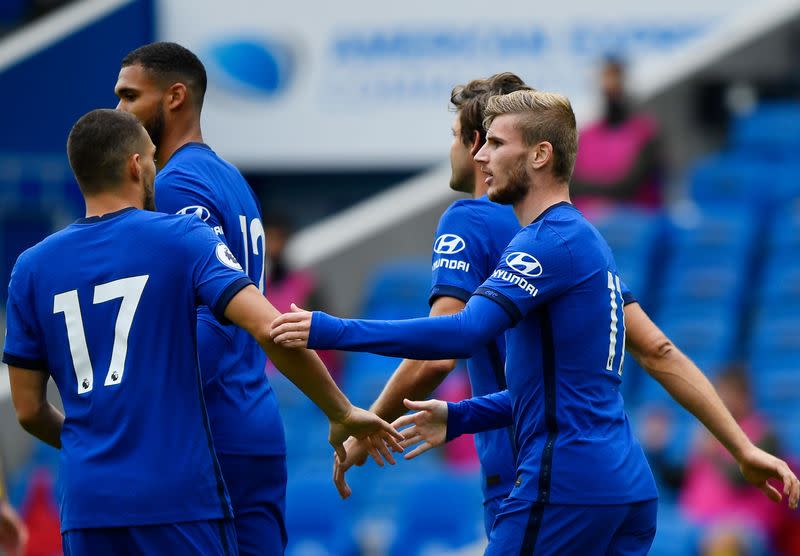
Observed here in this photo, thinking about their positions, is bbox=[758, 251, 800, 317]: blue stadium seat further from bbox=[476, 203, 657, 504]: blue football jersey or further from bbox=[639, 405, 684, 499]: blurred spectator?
bbox=[476, 203, 657, 504]: blue football jersey

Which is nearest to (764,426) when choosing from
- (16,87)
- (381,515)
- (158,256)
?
(381,515)

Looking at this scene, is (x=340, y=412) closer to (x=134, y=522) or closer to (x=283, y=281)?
(x=134, y=522)

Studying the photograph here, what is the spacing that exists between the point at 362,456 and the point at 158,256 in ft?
3.72

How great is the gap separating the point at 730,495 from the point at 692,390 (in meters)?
3.18

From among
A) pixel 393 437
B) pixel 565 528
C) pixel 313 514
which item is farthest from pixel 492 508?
pixel 313 514

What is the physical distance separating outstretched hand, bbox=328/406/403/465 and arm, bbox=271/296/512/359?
1.14 feet

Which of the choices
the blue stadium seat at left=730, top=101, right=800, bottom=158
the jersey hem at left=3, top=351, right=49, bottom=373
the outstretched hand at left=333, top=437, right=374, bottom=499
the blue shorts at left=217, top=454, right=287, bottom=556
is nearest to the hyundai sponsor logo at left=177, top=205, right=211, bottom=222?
the jersey hem at left=3, top=351, right=49, bottom=373

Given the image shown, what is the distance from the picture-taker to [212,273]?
4.19m

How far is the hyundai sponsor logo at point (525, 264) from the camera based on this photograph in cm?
427

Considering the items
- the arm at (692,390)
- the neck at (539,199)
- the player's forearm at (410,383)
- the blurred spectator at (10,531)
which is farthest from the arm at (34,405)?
the arm at (692,390)

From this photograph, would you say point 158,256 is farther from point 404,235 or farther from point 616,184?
point 404,235

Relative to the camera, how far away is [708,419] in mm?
4855

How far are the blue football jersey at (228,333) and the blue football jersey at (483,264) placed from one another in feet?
2.05

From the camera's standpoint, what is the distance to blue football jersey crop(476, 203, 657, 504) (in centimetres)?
427
